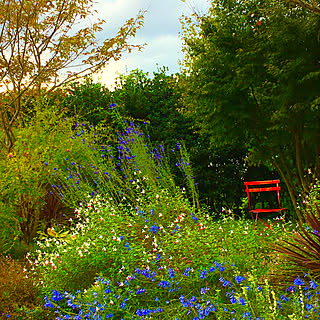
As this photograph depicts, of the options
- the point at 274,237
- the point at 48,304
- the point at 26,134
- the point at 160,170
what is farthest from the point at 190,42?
the point at 48,304

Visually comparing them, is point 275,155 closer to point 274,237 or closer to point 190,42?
point 190,42

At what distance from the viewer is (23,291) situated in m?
3.98

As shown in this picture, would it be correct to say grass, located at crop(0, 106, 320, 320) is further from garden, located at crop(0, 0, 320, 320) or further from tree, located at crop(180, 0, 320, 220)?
tree, located at crop(180, 0, 320, 220)

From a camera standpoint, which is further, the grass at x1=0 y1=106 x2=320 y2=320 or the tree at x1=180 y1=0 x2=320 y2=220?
the tree at x1=180 y1=0 x2=320 y2=220

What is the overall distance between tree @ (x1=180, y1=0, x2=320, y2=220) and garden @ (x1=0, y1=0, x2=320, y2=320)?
0.02 m

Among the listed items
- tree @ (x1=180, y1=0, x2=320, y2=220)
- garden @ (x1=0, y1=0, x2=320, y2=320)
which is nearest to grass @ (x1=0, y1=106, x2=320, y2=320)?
garden @ (x1=0, y1=0, x2=320, y2=320)

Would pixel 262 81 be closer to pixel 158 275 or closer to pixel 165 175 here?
pixel 165 175

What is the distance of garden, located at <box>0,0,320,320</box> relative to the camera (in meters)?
3.51

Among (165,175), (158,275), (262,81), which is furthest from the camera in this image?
(165,175)

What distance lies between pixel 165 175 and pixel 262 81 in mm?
2144

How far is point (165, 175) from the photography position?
709 cm

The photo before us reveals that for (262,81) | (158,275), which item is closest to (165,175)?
(262,81)

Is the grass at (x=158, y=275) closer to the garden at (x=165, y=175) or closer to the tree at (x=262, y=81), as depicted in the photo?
the garden at (x=165, y=175)

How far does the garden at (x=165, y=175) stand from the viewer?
3512 mm
